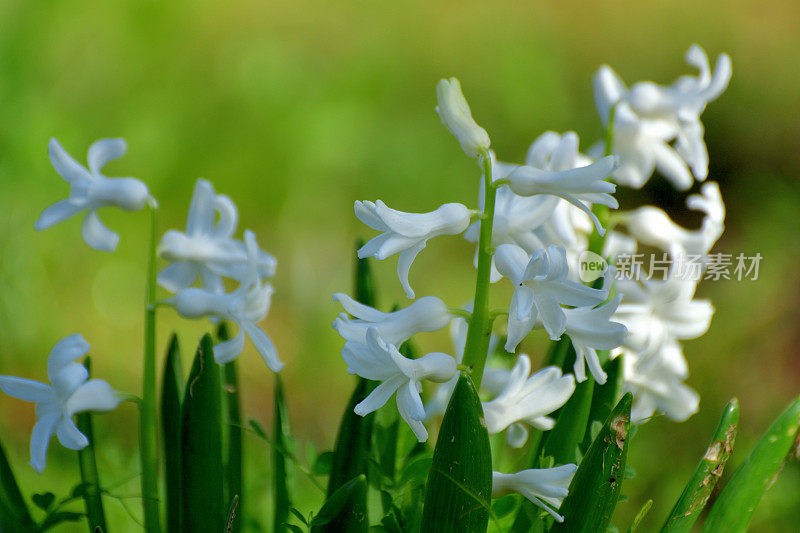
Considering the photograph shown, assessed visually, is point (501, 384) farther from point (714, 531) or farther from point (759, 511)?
point (759, 511)

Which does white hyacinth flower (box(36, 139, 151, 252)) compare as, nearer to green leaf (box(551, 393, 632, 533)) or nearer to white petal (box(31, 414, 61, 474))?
white petal (box(31, 414, 61, 474))

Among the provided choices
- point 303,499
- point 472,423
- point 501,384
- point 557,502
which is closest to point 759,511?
point 303,499

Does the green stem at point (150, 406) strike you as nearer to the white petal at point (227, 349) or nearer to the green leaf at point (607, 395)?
the white petal at point (227, 349)

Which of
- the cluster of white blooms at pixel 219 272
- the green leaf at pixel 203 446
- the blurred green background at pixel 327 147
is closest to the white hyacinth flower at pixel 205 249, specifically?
the cluster of white blooms at pixel 219 272

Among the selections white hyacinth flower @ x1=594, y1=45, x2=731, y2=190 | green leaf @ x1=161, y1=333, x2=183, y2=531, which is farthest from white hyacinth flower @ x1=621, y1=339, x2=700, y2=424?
green leaf @ x1=161, y1=333, x2=183, y2=531

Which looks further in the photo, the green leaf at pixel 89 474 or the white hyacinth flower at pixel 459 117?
the green leaf at pixel 89 474

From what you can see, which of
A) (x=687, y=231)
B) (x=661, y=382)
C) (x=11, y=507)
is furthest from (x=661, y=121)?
(x=11, y=507)
